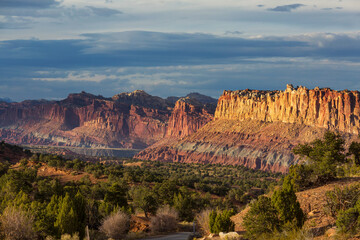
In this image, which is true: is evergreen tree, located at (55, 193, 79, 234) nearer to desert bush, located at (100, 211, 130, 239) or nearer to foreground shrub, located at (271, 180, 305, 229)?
desert bush, located at (100, 211, 130, 239)

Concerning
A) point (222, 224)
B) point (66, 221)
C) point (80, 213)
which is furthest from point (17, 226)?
point (222, 224)

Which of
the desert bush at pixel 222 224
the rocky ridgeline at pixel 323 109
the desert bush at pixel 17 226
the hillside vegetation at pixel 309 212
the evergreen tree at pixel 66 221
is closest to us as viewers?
the hillside vegetation at pixel 309 212

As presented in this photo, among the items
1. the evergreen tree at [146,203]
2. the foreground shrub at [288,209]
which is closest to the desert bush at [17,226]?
the foreground shrub at [288,209]

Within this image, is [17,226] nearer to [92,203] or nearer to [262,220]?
[92,203]

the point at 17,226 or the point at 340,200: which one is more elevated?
the point at 340,200

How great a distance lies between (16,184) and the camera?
6381cm

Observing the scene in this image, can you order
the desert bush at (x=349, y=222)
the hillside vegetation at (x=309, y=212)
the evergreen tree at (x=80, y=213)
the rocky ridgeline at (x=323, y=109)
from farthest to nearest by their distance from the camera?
1. the rocky ridgeline at (x=323, y=109)
2. the evergreen tree at (x=80, y=213)
3. the hillside vegetation at (x=309, y=212)
4. the desert bush at (x=349, y=222)

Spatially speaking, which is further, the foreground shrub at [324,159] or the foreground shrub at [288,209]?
the foreground shrub at [324,159]

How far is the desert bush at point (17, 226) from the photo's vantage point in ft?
118

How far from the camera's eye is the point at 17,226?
36.0m

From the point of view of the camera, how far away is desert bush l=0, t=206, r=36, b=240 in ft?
118

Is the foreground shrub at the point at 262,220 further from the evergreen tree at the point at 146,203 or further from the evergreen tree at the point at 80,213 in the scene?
the evergreen tree at the point at 146,203

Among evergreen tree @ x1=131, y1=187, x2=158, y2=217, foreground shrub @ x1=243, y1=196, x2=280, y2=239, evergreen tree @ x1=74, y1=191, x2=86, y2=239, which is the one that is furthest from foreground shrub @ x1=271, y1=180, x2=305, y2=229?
evergreen tree @ x1=131, y1=187, x2=158, y2=217

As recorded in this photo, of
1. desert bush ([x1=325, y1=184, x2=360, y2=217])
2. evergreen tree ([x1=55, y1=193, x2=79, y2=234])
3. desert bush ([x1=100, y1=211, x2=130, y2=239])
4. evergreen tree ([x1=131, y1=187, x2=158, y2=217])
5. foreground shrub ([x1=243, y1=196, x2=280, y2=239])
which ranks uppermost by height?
desert bush ([x1=325, y1=184, x2=360, y2=217])
